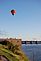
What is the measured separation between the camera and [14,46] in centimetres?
628

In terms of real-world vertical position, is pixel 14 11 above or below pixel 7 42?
above

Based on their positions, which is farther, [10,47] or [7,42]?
[7,42]

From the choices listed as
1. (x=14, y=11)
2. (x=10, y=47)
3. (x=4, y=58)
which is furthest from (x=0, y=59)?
(x=14, y=11)

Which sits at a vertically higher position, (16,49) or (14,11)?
(14,11)

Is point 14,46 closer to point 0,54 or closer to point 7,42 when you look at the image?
point 7,42

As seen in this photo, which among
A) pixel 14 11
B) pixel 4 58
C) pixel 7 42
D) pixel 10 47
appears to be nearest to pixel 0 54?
pixel 4 58

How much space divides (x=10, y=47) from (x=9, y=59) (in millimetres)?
1122

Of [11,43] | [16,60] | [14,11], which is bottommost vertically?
[16,60]

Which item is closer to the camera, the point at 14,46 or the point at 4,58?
the point at 4,58

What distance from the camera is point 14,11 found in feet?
27.3

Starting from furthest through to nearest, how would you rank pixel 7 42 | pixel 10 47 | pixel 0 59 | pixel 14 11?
pixel 14 11 < pixel 7 42 < pixel 10 47 < pixel 0 59

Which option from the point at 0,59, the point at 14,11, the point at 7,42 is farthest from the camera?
the point at 14,11

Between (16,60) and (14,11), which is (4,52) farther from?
(14,11)

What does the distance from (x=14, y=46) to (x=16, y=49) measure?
0.32 feet
